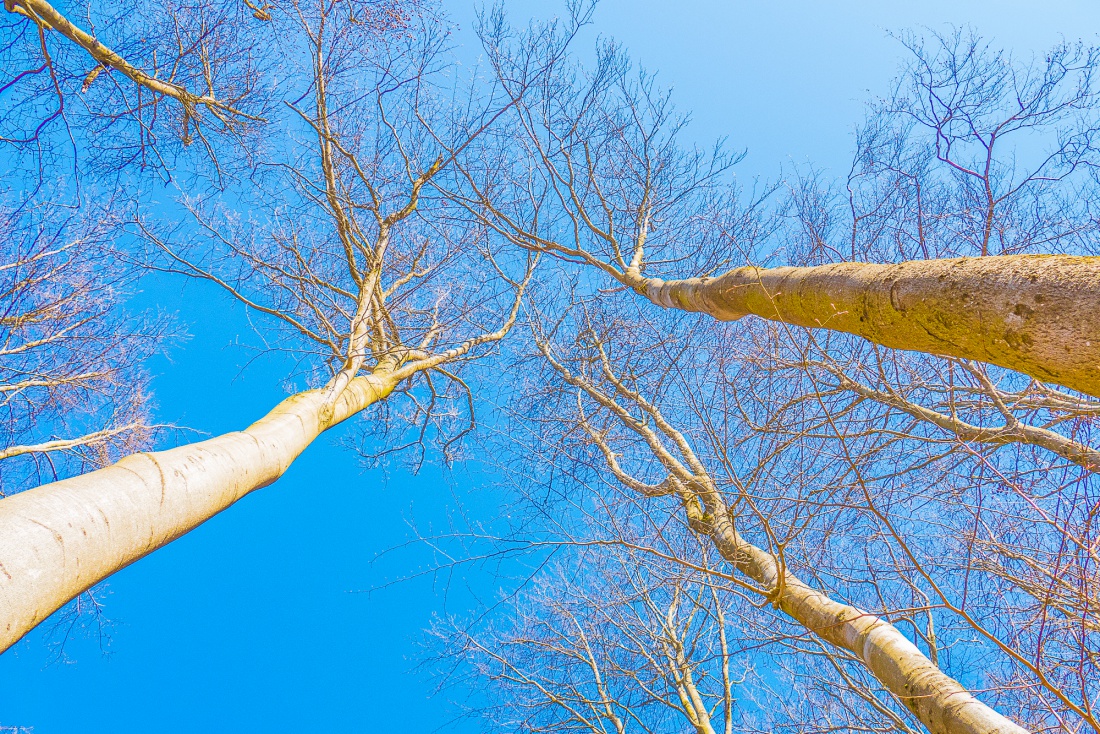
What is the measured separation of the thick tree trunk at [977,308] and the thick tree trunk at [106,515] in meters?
2.02

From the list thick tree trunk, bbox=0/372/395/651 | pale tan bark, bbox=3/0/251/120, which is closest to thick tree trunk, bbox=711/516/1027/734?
thick tree trunk, bbox=0/372/395/651

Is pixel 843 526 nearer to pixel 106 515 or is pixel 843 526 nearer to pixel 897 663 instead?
pixel 897 663

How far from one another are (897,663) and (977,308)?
5.26ft

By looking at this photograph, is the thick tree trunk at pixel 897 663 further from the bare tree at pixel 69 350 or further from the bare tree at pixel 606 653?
the bare tree at pixel 69 350

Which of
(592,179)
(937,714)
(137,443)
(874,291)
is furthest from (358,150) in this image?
(937,714)

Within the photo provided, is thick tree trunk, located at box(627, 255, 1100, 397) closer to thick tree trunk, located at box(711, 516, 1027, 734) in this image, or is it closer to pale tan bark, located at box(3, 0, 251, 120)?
thick tree trunk, located at box(711, 516, 1027, 734)

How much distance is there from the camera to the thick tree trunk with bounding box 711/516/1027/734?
5.66 feet

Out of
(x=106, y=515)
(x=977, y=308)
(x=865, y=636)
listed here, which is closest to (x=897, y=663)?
(x=865, y=636)

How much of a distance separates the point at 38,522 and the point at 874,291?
2112mm

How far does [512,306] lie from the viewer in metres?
5.36

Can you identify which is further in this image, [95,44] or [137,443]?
[137,443]

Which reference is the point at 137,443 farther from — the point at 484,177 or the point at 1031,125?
the point at 1031,125

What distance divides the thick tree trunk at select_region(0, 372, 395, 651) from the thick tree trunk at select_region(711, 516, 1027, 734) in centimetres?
182

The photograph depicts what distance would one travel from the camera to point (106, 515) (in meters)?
1.28
